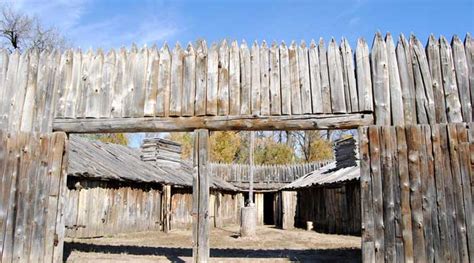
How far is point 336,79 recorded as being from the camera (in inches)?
303

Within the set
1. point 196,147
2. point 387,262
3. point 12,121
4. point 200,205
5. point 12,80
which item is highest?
point 12,80

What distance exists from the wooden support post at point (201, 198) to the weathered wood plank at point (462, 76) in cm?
445

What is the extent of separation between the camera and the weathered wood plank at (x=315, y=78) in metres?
7.64

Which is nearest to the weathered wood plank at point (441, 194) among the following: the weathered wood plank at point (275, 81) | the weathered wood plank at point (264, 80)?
the weathered wood plank at point (275, 81)

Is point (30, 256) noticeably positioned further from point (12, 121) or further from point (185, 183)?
point (185, 183)

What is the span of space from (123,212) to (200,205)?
12.3 m

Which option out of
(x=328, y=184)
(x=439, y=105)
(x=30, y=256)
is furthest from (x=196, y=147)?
(x=328, y=184)

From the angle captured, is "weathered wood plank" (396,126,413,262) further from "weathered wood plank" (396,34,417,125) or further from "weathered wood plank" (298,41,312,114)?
"weathered wood plank" (298,41,312,114)

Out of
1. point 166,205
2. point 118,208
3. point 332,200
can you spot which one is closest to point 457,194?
point 118,208

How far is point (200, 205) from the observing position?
768 centimetres

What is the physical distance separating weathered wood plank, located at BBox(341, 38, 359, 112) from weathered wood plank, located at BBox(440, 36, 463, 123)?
1.50m

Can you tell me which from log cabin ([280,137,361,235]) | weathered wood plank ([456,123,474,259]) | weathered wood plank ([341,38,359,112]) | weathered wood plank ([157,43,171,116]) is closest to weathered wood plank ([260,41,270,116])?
weathered wood plank ([341,38,359,112])

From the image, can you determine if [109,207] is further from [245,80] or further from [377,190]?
[377,190]

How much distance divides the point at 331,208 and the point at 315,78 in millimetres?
15480
